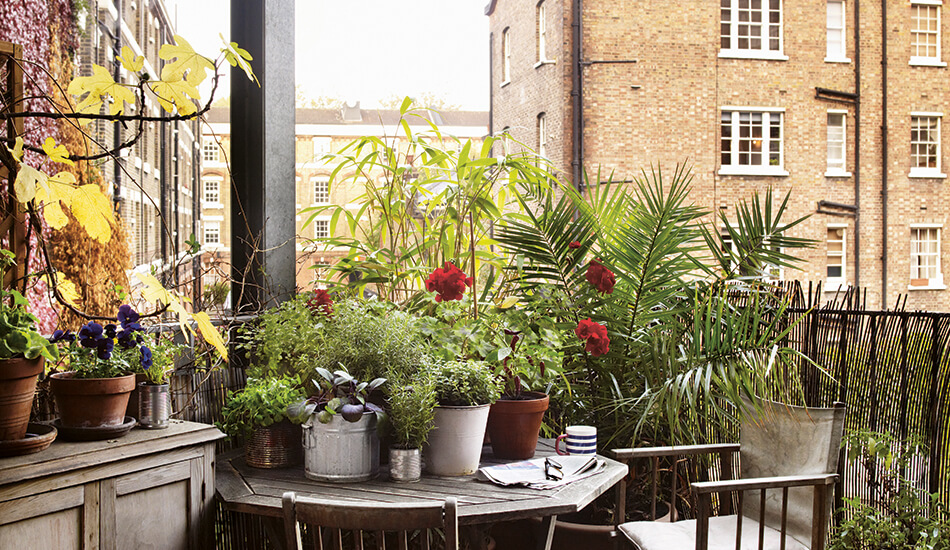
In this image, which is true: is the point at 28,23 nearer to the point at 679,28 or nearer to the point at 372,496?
the point at 372,496

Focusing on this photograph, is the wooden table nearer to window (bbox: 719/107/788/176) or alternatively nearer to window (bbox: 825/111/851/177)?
window (bbox: 719/107/788/176)

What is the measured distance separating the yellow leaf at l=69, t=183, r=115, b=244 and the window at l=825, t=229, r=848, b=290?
526 inches

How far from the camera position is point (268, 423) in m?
1.82

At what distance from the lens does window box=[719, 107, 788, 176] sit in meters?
12.6

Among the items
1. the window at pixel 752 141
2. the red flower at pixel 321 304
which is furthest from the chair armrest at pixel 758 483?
the window at pixel 752 141

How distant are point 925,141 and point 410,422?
48.8 ft

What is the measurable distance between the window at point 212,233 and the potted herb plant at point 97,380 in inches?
30.3

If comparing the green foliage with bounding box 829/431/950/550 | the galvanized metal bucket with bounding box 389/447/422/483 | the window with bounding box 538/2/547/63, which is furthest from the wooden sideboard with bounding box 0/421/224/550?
the window with bounding box 538/2/547/63

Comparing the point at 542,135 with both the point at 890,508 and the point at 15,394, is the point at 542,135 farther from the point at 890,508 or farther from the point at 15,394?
the point at 15,394

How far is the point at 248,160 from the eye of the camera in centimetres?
250

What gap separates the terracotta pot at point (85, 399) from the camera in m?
1.54

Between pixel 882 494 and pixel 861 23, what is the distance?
12.8 metres

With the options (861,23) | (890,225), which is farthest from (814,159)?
(861,23)

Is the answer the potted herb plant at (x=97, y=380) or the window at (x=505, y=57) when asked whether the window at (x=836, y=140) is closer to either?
the window at (x=505, y=57)
